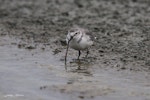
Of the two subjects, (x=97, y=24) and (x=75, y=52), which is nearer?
(x=75, y=52)

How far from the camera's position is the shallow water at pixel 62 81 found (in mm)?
10281

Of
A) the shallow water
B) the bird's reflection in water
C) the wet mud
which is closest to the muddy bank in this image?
the wet mud

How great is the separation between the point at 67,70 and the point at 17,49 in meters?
2.95

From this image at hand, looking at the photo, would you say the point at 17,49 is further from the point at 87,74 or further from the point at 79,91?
the point at 79,91

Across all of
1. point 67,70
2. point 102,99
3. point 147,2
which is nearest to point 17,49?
point 67,70

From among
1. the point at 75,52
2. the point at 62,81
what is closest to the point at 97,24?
the point at 75,52

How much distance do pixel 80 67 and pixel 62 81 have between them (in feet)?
5.46

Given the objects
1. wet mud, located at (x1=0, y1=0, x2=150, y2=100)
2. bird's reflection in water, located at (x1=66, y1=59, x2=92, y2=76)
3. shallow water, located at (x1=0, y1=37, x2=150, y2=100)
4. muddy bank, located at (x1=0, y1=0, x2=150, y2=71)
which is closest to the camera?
shallow water, located at (x1=0, y1=37, x2=150, y2=100)

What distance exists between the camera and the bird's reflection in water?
12.4 m

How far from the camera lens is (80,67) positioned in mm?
12922

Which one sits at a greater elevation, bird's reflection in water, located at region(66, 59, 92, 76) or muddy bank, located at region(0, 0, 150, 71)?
muddy bank, located at region(0, 0, 150, 71)

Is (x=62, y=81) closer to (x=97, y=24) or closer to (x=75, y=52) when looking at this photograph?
(x=75, y=52)

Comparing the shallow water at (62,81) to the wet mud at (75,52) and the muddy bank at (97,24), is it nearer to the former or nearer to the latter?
the wet mud at (75,52)

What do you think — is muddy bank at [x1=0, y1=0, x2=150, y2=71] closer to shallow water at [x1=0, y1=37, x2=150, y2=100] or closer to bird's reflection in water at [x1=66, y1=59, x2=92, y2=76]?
bird's reflection in water at [x1=66, y1=59, x2=92, y2=76]
